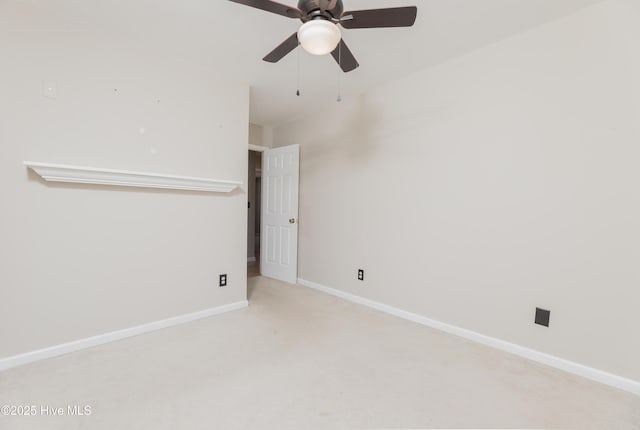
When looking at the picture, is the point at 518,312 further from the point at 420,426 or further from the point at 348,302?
the point at 348,302

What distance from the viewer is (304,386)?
170 centimetres

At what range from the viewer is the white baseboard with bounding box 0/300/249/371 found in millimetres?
1872

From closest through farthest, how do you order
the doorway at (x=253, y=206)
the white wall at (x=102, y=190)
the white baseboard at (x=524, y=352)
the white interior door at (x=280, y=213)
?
the white baseboard at (x=524, y=352) → the white wall at (x=102, y=190) → the white interior door at (x=280, y=213) → the doorway at (x=253, y=206)

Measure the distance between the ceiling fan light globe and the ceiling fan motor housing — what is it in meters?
0.08

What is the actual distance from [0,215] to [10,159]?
0.37 meters

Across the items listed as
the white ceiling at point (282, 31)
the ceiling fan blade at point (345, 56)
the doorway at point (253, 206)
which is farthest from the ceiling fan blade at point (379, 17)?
the doorway at point (253, 206)

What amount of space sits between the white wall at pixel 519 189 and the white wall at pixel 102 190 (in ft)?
5.43

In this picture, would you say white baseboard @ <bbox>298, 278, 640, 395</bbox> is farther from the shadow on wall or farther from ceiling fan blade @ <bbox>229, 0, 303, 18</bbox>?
ceiling fan blade @ <bbox>229, 0, 303, 18</bbox>

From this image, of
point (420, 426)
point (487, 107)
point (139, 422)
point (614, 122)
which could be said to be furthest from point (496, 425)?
point (487, 107)

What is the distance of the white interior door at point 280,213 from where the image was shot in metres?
3.87

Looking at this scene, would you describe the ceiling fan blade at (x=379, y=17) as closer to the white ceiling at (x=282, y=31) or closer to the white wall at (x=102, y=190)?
the white ceiling at (x=282, y=31)

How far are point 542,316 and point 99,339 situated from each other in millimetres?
3306

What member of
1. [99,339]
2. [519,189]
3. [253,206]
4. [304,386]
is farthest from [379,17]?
[253,206]

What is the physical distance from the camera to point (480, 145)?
2.29 m
